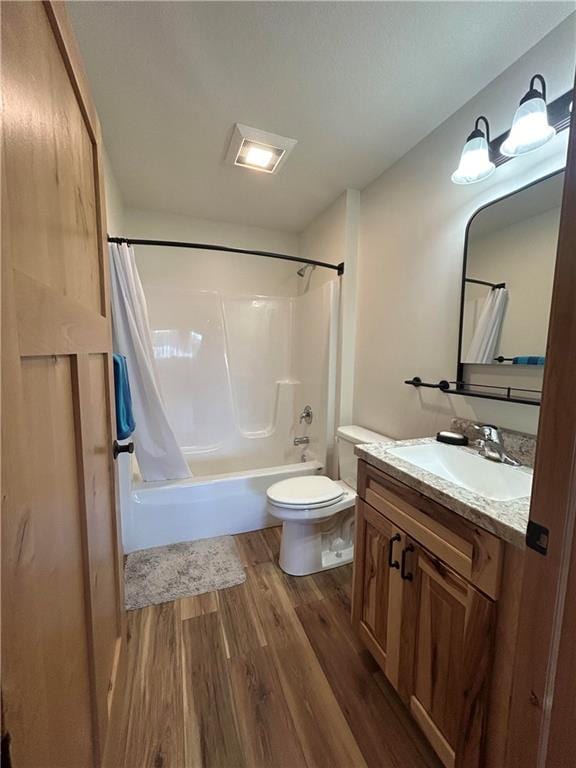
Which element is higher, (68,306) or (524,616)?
(68,306)

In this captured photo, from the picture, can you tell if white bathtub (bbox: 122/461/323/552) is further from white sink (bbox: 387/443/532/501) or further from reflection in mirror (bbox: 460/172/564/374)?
reflection in mirror (bbox: 460/172/564/374)

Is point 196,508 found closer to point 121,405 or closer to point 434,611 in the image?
point 121,405

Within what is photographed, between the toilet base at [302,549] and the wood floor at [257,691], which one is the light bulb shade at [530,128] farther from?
the wood floor at [257,691]

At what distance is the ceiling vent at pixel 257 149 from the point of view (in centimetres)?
161

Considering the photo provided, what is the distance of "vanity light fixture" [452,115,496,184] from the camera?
1224 millimetres

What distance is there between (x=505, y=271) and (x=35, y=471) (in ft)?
5.32

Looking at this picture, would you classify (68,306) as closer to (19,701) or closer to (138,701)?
(19,701)

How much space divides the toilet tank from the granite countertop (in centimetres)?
81

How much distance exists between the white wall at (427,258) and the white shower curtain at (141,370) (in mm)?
1343

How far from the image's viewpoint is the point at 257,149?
1748 millimetres

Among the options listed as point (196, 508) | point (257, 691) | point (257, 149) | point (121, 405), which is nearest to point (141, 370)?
point (121, 405)

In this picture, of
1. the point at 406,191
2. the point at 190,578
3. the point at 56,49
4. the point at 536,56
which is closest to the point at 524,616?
the point at 56,49

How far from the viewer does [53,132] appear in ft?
1.89

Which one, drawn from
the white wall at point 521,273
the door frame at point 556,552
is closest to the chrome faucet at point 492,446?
the white wall at point 521,273
